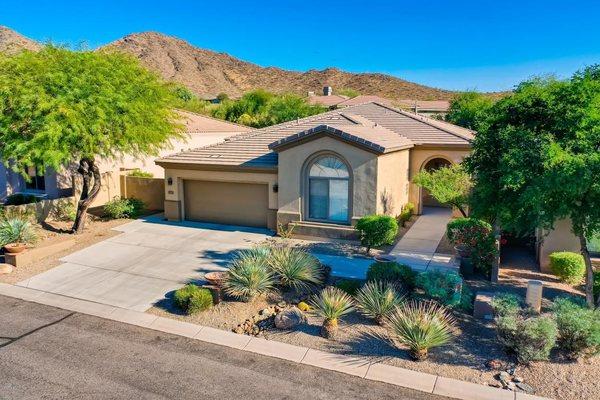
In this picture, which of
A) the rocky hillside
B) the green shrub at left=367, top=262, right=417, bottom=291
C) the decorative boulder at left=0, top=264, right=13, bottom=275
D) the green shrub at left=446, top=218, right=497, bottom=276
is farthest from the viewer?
the rocky hillside

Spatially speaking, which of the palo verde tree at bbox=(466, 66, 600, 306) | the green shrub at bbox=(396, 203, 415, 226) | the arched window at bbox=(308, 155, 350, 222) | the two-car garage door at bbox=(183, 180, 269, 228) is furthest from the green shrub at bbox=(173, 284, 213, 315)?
the green shrub at bbox=(396, 203, 415, 226)

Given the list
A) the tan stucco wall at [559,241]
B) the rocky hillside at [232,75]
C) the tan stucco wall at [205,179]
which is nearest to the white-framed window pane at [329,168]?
the tan stucco wall at [205,179]

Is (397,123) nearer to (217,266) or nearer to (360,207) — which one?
(360,207)

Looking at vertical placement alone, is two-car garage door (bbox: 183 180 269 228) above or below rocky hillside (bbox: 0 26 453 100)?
below

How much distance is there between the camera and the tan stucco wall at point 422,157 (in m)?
22.4

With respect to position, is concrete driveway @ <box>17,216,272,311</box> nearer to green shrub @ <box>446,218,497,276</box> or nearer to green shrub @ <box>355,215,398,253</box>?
green shrub @ <box>355,215,398,253</box>

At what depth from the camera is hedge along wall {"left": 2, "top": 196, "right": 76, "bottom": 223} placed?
69.8 ft

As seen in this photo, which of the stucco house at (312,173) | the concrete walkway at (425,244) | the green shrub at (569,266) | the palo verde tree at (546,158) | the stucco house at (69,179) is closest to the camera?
the palo verde tree at (546,158)

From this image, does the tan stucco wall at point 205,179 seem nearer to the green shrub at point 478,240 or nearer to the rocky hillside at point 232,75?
the green shrub at point 478,240

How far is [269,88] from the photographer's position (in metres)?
119

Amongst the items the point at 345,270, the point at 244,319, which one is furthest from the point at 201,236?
the point at 244,319

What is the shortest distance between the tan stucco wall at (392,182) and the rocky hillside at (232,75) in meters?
86.0

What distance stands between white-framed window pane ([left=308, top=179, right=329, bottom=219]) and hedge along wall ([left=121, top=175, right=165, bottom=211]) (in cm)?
914

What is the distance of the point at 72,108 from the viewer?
17.8 metres
